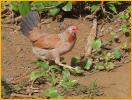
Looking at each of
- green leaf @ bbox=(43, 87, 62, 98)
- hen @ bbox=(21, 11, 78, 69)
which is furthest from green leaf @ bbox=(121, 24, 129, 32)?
green leaf @ bbox=(43, 87, 62, 98)

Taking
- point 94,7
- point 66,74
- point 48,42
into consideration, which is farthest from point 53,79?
point 94,7

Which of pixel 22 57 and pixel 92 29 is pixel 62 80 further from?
pixel 92 29

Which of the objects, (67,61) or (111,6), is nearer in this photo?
(67,61)

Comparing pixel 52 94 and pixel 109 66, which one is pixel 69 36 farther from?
pixel 52 94

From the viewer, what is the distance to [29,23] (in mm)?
5859

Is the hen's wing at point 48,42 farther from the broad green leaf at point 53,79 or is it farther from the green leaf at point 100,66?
the green leaf at point 100,66

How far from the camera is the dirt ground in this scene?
16.9 ft

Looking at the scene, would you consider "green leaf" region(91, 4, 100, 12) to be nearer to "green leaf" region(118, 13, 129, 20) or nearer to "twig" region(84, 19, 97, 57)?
"twig" region(84, 19, 97, 57)

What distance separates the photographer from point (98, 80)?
530 cm

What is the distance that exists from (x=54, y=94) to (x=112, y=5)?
2518 millimetres

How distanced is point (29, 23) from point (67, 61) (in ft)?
2.20

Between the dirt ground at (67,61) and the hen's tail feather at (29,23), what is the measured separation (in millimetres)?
346

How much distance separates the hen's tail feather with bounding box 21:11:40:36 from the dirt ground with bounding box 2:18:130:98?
0.35 m

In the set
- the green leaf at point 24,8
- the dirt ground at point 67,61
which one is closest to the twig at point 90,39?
the dirt ground at point 67,61
